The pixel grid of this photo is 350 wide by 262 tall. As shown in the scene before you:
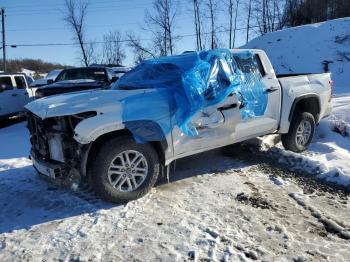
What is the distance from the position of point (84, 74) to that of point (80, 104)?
8.12m

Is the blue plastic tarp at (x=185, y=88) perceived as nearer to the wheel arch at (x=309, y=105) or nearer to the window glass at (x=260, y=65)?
the window glass at (x=260, y=65)

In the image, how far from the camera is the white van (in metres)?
12.7

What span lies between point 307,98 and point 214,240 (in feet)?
13.2

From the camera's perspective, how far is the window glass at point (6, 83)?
13.0 m

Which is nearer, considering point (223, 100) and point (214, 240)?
point (214, 240)

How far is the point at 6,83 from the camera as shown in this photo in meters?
13.2

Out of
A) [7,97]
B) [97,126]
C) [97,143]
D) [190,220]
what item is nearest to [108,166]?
[97,143]

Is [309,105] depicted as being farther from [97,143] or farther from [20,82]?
[20,82]

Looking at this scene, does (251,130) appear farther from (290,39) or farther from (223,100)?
(290,39)

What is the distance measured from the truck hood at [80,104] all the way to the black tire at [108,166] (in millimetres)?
405

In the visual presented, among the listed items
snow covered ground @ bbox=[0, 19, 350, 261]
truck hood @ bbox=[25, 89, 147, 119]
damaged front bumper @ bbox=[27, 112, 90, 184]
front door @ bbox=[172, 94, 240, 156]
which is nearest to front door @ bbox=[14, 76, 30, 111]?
snow covered ground @ bbox=[0, 19, 350, 261]

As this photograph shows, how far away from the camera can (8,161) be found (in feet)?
22.7

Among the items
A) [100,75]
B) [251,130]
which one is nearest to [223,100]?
[251,130]

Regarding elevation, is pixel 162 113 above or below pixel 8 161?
above
